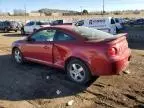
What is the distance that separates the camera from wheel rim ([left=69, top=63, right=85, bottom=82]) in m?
7.70

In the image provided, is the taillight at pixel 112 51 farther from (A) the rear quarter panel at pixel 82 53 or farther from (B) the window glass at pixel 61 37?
(B) the window glass at pixel 61 37

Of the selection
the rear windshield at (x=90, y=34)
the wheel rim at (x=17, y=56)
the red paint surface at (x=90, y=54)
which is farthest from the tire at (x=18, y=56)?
the rear windshield at (x=90, y=34)

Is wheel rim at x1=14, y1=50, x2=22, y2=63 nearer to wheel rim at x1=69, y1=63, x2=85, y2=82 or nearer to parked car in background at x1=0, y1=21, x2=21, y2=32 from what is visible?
wheel rim at x1=69, y1=63, x2=85, y2=82

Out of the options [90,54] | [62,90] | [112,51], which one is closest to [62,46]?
[90,54]

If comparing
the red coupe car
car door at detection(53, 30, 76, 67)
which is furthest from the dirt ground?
car door at detection(53, 30, 76, 67)

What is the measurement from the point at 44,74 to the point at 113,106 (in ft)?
10.5

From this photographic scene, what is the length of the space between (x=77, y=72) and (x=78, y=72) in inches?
1.2

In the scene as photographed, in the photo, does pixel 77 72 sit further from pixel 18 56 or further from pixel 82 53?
pixel 18 56

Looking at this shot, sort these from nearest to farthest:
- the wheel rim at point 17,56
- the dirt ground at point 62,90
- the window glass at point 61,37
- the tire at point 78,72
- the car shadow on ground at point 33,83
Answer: the dirt ground at point 62,90 < the car shadow on ground at point 33,83 < the tire at point 78,72 < the window glass at point 61,37 < the wheel rim at point 17,56

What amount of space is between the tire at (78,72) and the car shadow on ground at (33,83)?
0.16m

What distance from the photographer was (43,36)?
358 inches

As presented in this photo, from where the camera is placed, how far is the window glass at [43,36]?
8727 millimetres

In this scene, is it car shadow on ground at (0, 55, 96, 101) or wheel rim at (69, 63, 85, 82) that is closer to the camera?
car shadow on ground at (0, 55, 96, 101)

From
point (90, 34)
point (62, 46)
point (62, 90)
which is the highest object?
point (90, 34)
